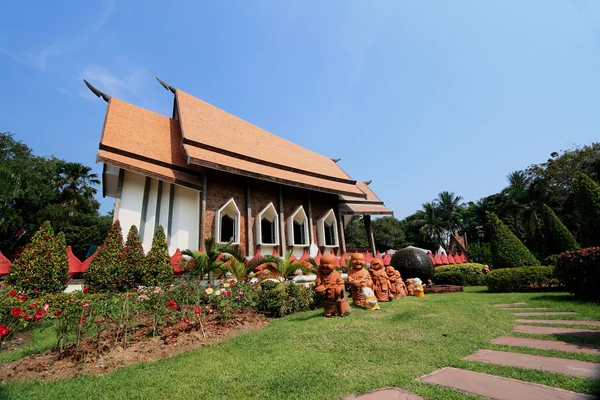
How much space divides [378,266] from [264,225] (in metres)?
11.3

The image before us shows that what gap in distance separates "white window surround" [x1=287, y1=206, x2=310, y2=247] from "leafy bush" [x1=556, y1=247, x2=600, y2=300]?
10.5m

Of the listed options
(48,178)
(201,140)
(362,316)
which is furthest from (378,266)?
(48,178)

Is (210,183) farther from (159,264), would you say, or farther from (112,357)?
(112,357)

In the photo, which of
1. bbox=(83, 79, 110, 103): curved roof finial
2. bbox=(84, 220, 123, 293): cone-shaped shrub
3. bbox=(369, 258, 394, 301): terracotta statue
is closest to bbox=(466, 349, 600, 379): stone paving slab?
bbox=(369, 258, 394, 301): terracotta statue

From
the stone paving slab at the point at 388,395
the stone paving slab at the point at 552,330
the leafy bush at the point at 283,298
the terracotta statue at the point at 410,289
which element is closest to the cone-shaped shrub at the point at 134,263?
the leafy bush at the point at 283,298

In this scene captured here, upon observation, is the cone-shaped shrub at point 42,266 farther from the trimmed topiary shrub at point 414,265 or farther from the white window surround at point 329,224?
the white window surround at point 329,224

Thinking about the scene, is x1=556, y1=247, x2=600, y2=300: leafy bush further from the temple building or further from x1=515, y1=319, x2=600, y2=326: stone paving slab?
the temple building

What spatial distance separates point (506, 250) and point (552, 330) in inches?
313

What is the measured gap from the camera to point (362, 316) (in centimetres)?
567

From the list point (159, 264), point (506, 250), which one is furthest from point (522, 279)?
point (159, 264)

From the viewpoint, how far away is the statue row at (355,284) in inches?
228

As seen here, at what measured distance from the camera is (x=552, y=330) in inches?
184

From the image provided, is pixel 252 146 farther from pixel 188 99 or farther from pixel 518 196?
pixel 518 196

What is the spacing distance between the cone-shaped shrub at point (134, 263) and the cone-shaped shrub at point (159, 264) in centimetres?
17
